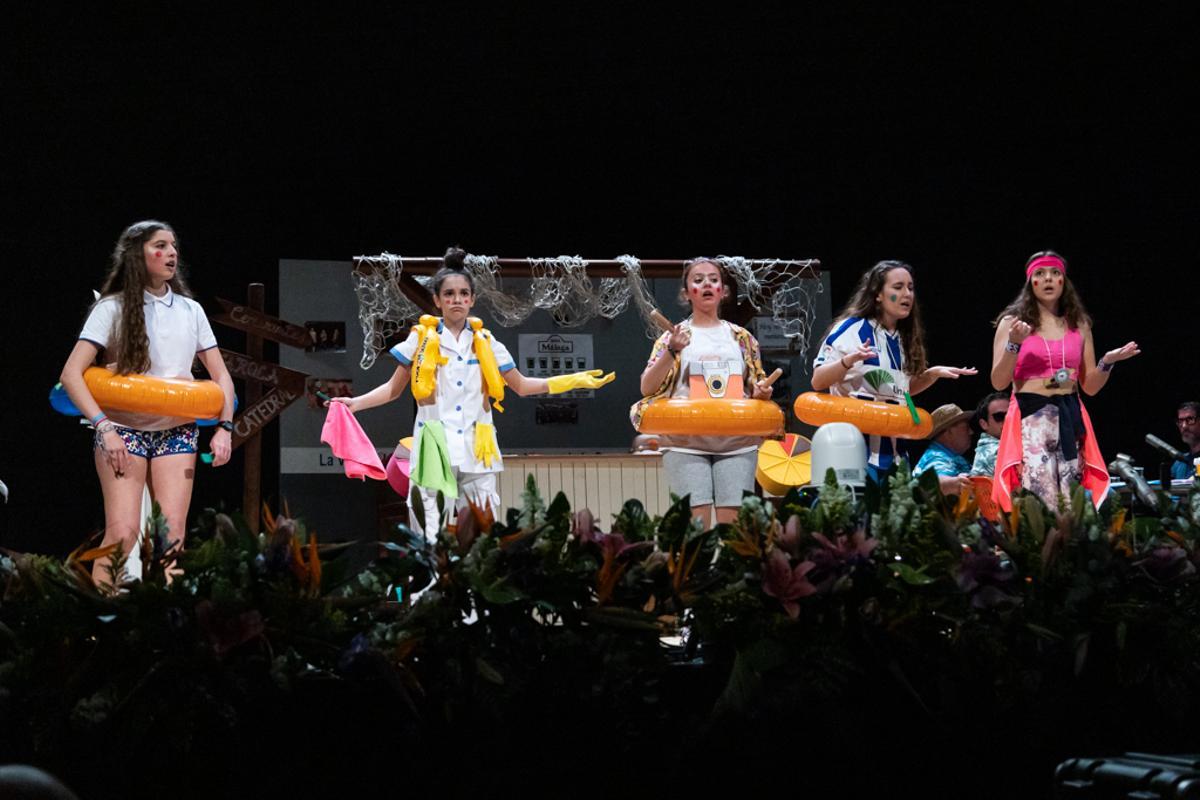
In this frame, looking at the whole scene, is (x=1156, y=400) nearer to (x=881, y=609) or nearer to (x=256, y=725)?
(x=881, y=609)

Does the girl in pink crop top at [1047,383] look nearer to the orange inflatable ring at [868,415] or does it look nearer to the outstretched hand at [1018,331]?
the outstretched hand at [1018,331]

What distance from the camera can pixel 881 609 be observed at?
1929mm

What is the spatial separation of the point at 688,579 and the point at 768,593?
0.44 feet

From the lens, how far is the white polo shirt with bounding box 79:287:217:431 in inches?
177

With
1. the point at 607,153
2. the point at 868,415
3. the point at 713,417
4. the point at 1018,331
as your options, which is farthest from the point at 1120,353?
the point at 607,153

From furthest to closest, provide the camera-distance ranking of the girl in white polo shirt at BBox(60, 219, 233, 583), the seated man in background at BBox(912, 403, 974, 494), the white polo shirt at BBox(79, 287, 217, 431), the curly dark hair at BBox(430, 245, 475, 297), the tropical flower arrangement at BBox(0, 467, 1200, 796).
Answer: the seated man in background at BBox(912, 403, 974, 494)
the curly dark hair at BBox(430, 245, 475, 297)
the white polo shirt at BBox(79, 287, 217, 431)
the girl in white polo shirt at BBox(60, 219, 233, 583)
the tropical flower arrangement at BBox(0, 467, 1200, 796)

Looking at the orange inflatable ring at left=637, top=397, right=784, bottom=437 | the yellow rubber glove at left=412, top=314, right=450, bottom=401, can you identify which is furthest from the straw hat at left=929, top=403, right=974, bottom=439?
the yellow rubber glove at left=412, top=314, right=450, bottom=401

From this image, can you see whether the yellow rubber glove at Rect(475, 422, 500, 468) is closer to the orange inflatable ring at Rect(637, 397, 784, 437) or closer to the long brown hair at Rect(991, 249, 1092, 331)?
the orange inflatable ring at Rect(637, 397, 784, 437)

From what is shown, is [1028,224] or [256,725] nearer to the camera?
[256,725]

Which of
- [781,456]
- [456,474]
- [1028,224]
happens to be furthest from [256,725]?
[1028,224]

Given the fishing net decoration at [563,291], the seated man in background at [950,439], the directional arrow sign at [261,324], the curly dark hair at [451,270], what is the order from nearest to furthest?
the curly dark hair at [451,270]
the seated man in background at [950,439]
the directional arrow sign at [261,324]
the fishing net decoration at [563,291]

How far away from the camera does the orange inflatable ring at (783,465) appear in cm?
636

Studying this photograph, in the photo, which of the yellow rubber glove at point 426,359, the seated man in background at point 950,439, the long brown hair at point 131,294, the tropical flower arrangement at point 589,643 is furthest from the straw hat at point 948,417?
the tropical flower arrangement at point 589,643

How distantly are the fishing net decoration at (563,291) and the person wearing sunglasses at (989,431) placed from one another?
1300mm
